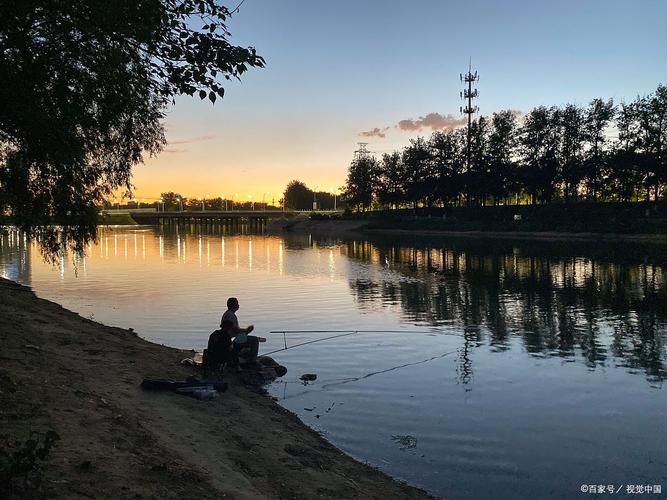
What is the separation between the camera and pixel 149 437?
8.04 metres

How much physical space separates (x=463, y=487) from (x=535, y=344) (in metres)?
10.8

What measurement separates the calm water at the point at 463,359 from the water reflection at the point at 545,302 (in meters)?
0.12

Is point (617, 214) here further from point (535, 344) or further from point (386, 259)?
point (535, 344)

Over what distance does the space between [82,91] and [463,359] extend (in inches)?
477

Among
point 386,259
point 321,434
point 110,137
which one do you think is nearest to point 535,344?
point 321,434

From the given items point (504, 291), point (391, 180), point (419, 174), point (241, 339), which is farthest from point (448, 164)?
point (241, 339)

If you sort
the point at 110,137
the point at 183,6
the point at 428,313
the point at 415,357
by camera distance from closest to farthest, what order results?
the point at 183,6
the point at 110,137
the point at 415,357
the point at 428,313

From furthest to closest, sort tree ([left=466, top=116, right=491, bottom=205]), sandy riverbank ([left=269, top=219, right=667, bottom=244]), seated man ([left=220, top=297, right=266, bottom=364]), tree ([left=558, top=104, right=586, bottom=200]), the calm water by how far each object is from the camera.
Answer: tree ([left=466, top=116, right=491, bottom=205]) → tree ([left=558, top=104, right=586, bottom=200]) → sandy riverbank ([left=269, top=219, right=667, bottom=244]) → seated man ([left=220, top=297, right=266, bottom=364]) → the calm water

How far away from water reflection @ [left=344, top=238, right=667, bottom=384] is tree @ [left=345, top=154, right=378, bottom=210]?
108264 mm

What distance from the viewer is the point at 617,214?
8556 centimetres

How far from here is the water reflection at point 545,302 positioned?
1773cm

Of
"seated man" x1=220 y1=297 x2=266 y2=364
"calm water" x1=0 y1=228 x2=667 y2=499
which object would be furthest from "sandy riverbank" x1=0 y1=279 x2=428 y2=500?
"seated man" x1=220 y1=297 x2=266 y2=364

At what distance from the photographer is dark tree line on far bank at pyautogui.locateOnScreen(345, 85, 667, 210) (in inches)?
3423

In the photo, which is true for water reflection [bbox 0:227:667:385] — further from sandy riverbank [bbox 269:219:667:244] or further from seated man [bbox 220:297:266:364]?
sandy riverbank [bbox 269:219:667:244]
